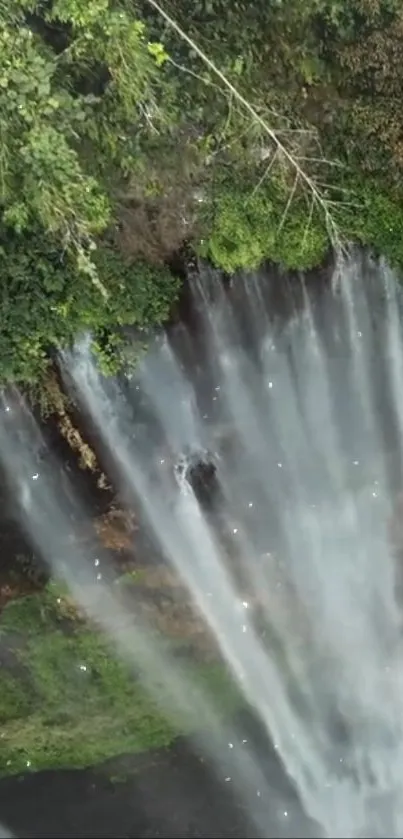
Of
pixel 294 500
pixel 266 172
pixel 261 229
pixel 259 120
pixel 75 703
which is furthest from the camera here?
pixel 75 703

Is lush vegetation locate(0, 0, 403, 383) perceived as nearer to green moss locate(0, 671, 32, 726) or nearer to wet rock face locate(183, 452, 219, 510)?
wet rock face locate(183, 452, 219, 510)

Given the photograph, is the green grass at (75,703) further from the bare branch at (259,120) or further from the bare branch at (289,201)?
the bare branch at (259,120)

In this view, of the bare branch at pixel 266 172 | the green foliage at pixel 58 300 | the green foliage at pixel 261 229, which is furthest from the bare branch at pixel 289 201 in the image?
the green foliage at pixel 58 300

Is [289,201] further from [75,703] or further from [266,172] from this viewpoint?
[75,703]

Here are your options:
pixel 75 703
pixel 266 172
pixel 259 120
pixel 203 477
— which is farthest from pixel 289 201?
pixel 75 703

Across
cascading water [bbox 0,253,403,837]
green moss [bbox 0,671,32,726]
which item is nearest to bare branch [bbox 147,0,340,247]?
cascading water [bbox 0,253,403,837]

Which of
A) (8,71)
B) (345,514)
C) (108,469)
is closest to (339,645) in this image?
(345,514)
